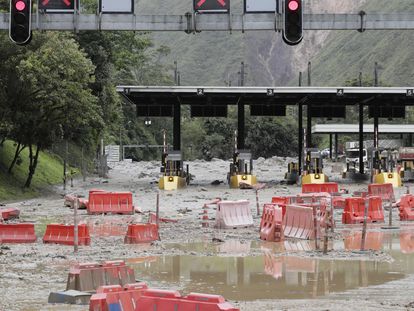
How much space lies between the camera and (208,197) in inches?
1522

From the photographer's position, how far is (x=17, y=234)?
758 inches

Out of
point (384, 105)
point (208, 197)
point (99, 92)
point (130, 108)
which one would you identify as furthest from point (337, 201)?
point (130, 108)

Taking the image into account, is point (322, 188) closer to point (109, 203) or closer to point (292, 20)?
point (109, 203)

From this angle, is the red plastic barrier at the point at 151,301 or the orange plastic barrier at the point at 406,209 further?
the orange plastic barrier at the point at 406,209

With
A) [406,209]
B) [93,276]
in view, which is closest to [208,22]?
[93,276]

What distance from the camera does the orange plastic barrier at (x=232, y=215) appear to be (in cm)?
2298

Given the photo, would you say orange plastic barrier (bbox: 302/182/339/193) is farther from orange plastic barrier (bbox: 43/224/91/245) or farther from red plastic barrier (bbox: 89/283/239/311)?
red plastic barrier (bbox: 89/283/239/311)

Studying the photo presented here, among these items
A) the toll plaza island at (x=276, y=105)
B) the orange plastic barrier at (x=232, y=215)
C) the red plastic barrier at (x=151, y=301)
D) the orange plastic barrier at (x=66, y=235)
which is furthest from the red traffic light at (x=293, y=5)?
the toll plaza island at (x=276, y=105)

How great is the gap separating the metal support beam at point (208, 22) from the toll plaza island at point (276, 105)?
25541mm

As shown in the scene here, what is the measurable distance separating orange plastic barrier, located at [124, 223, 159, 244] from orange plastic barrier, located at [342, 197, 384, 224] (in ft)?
23.0

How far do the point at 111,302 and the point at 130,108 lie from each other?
308 ft

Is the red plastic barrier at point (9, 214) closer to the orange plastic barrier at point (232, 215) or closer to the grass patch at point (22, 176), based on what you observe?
the orange plastic barrier at point (232, 215)

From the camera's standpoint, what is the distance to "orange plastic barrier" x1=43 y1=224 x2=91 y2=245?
1870 centimetres

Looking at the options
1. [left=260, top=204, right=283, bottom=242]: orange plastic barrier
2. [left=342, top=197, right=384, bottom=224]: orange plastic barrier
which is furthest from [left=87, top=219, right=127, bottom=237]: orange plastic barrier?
[left=342, top=197, right=384, bottom=224]: orange plastic barrier
